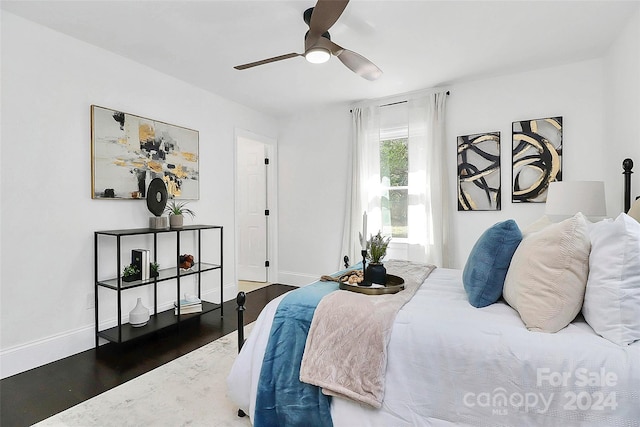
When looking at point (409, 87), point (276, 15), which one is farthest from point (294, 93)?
point (276, 15)

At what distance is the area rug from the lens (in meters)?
1.86

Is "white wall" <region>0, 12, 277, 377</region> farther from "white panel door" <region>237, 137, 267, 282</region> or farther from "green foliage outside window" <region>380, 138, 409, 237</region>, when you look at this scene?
"green foliage outside window" <region>380, 138, 409, 237</region>

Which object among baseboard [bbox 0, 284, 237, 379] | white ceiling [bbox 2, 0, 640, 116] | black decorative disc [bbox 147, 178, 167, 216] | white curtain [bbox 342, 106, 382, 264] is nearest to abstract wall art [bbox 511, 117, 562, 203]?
white ceiling [bbox 2, 0, 640, 116]

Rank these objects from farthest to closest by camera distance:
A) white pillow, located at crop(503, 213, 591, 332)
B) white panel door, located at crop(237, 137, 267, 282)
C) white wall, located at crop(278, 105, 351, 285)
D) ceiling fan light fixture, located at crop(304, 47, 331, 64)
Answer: white panel door, located at crop(237, 137, 267, 282) < white wall, located at crop(278, 105, 351, 285) < ceiling fan light fixture, located at crop(304, 47, 331, 64) < white pillow, located at crop(503, 213, 591, 332)

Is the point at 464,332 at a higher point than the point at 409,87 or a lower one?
lower

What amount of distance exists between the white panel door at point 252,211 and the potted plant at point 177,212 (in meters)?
1.52

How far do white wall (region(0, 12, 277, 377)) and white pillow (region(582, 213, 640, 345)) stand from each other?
11.5 ft

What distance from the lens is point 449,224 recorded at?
3.80 meters

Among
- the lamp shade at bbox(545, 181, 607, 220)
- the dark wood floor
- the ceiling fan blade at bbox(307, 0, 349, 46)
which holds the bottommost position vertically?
the dark wood floor

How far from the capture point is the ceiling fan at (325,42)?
6.08 ft

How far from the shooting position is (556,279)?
138cm

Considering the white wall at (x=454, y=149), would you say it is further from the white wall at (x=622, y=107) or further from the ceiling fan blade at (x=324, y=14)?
the ceiling fan blade at (x=324, y=14)

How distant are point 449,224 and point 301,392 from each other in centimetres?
284

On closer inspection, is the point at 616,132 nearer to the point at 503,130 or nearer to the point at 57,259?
the point at 503,130
